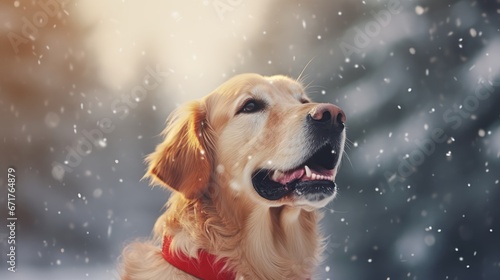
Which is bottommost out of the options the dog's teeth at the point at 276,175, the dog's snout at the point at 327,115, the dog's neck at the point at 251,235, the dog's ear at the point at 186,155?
the dog's neck at the point at 251,235

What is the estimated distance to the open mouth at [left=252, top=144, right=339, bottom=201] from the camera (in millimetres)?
1720

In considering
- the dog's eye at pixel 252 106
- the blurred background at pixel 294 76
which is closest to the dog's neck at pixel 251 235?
the dog's eye at pixel 252 106

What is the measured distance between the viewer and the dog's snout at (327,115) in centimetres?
168

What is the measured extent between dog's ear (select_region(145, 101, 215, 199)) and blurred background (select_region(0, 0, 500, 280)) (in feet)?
2.22

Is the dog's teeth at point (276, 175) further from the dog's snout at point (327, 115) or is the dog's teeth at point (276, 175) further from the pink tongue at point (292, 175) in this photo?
the dog's snout at point (327, 115)

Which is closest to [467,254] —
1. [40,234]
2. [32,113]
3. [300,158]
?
[300,158]

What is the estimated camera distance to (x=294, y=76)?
271 cm

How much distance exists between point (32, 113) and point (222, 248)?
1.74 m

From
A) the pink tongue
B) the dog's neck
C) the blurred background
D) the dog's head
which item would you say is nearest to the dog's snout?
the dog's head

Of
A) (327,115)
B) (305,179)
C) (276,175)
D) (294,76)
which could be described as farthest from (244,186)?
(294,76)

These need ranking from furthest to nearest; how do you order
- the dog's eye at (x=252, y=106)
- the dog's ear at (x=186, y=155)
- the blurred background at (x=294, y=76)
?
the blurred background at (x=294, y=76), the dog's eye at (x=252, y=106), the dog's ear at (x=186, y=155)

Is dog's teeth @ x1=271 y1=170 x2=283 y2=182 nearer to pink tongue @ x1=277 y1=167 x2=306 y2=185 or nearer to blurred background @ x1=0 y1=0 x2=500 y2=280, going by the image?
pink tongue @ x1=277 y1=167 x2=306 y2=185

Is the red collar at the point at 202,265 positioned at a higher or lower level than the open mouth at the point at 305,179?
lower

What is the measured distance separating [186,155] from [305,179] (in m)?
0.44
